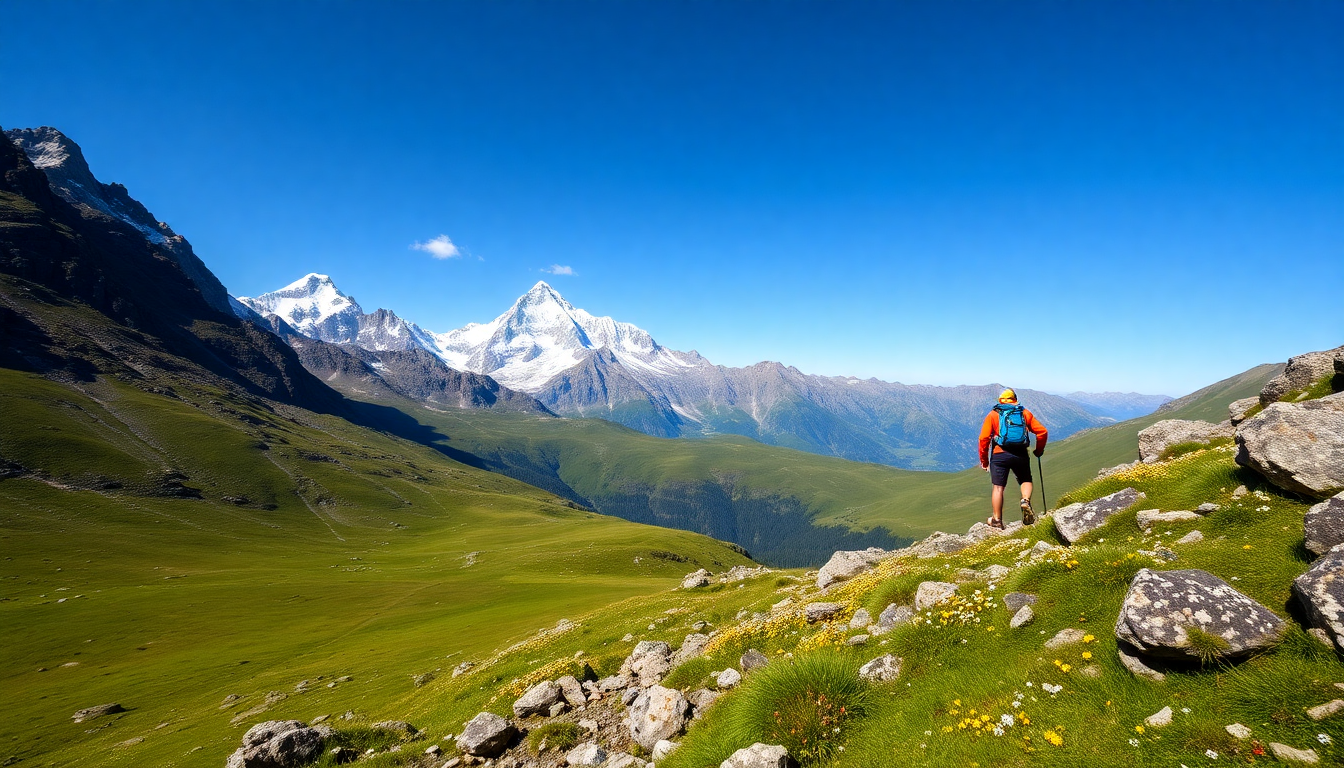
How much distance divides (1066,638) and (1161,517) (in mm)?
7024

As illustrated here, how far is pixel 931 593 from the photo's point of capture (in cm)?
1303

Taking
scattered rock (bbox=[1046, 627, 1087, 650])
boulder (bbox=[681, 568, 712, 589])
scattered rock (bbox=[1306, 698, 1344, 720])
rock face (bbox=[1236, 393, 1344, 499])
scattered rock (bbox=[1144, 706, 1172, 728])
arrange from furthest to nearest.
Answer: boulder (bbox=[681, 568, 712, 589]) → rock face (bbox=[1236, 393, 1344, 499]) → scattered rock (bbox=[1046, 627, 1087, 650]) → scattered rock (bbox=[1144, 706, 1172, 728]) → scattered rock (bbox=[1306, 698, 1344, 720])

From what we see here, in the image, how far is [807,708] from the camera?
933cm

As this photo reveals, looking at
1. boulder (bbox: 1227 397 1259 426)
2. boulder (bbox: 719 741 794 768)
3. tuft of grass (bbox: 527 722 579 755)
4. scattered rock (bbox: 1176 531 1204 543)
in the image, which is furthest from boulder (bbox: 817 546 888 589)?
boulder (bbox: 719 741 794 768)

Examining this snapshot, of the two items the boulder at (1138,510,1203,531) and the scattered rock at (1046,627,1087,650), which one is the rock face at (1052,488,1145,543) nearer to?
the boulder at (1138,510,1203,531)

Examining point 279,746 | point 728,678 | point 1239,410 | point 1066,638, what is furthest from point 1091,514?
point 279,746

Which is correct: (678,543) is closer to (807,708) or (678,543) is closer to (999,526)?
(999,526)

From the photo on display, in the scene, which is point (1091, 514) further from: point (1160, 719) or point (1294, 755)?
point (1294, 755)

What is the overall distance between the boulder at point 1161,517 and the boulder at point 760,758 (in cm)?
1150

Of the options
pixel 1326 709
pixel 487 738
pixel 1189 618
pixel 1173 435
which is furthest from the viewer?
pixel 1173 435

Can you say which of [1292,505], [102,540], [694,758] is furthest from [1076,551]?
[102,540]

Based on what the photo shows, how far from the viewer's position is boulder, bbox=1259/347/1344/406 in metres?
17.3

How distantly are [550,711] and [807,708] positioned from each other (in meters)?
11.5

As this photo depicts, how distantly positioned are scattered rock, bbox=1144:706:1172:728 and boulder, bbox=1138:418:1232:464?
1775cm
